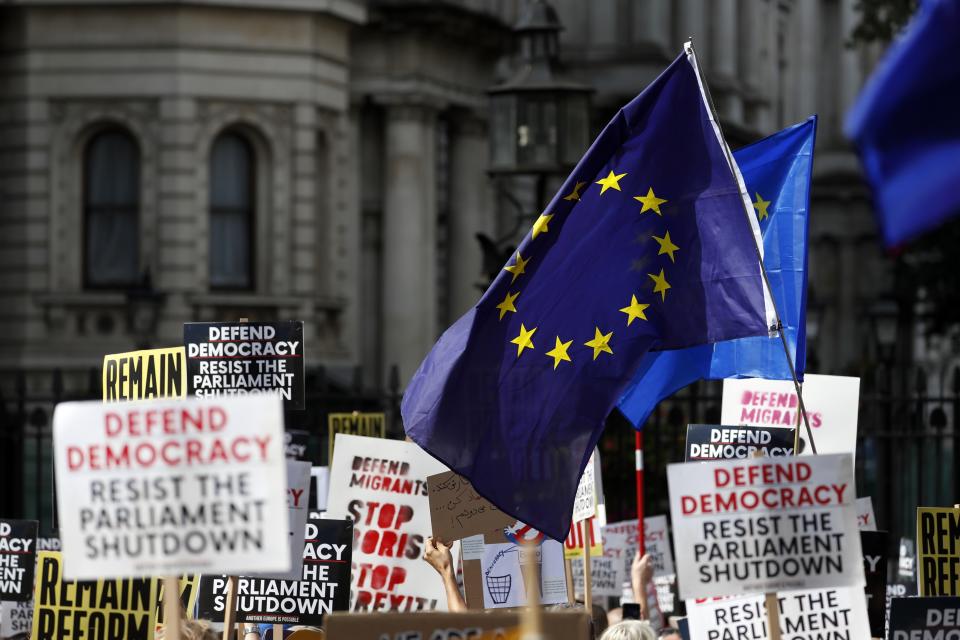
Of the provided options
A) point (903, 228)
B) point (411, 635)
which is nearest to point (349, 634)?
point (411, 635)

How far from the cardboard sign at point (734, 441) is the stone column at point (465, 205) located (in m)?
26.8

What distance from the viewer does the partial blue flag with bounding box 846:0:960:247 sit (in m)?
5.89

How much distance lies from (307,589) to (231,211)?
22.9 m

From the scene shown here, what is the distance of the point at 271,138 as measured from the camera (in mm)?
33062

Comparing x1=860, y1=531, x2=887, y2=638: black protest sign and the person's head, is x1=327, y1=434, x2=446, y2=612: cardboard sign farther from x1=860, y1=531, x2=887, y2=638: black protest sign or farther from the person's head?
the person's head

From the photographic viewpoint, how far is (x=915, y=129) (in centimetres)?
598

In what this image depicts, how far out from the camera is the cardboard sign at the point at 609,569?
14914 mm

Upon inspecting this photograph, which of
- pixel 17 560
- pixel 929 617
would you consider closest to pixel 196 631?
pixel 929 617

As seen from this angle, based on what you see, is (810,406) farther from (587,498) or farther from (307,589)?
(307,589)

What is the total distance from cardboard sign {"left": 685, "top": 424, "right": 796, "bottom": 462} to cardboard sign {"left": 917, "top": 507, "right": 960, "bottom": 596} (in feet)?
2.46

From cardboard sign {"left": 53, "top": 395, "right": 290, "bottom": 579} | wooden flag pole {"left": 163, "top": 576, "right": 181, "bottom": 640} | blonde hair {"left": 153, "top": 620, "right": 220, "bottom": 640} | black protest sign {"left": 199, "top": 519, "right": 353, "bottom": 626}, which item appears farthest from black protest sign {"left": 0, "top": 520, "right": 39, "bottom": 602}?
cardboard sign {"left": 53, "top": 395, "right": 290, "bottom": 579}

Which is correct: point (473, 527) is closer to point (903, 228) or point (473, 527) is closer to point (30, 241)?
point (903, 228)

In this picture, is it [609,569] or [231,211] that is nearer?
[609,569]

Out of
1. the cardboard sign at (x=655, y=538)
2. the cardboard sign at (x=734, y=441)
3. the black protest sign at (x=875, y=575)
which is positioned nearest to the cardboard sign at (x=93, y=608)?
the cardboard sign at (x=734, y=441)
